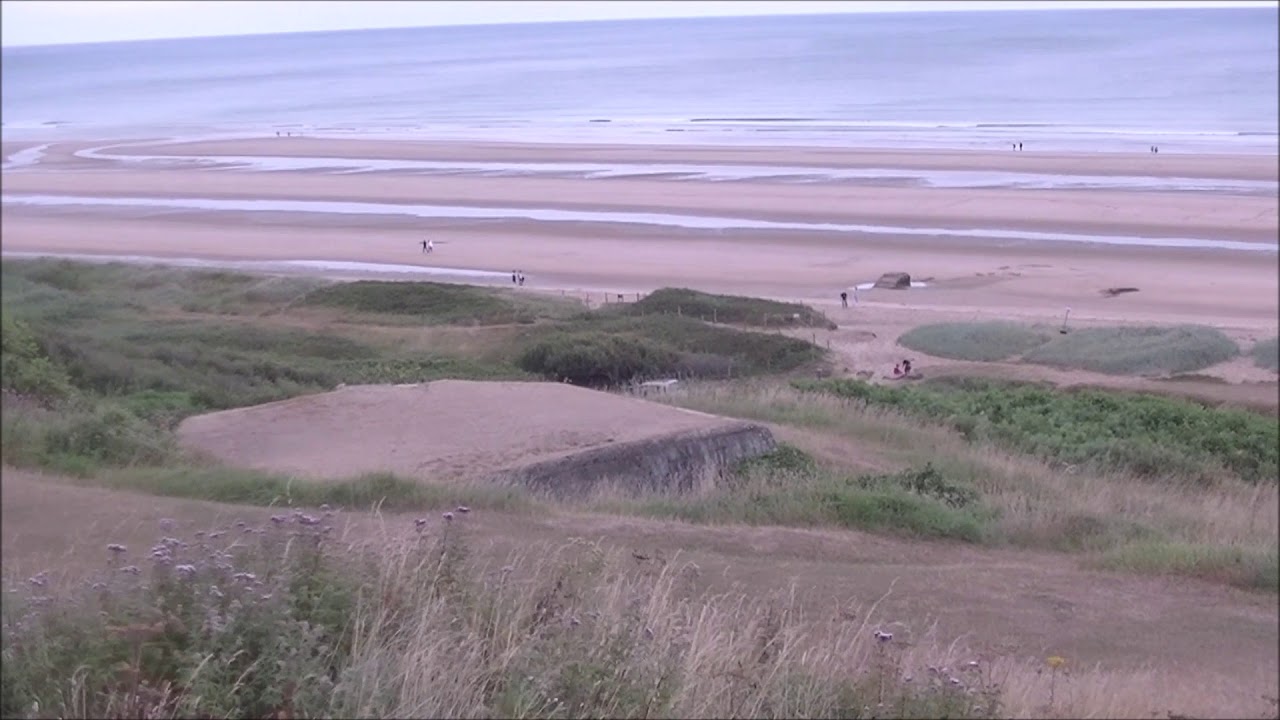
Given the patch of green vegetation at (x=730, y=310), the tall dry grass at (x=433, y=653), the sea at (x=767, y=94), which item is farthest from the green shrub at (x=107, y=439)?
the sea at (x=767, y=94)

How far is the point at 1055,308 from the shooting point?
2714cm

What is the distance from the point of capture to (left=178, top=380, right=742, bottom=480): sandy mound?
504 inches

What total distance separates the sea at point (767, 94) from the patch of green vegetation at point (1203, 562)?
23210mm

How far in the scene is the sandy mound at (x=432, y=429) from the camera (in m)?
12.8

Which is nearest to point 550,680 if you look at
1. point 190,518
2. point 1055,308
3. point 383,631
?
point 383,631

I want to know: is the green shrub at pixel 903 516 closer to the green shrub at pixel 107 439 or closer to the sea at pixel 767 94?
the green shrub at pixel 107 439

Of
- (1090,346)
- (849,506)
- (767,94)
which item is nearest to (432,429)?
(849,506)

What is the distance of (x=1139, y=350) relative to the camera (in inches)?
875

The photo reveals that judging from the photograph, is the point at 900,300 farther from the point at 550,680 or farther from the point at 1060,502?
the point at 550,680

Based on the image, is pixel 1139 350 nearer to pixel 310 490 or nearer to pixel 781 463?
pixel 781 463

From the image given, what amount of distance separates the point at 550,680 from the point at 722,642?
1047mm

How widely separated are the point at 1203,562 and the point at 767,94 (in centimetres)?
8299

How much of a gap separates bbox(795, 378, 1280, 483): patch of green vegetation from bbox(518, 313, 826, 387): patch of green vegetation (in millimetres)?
2473

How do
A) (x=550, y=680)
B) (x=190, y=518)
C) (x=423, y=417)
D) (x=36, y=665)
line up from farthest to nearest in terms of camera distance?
(x=423, y=417) < (x=190, y=518) < (x=550, y=680) < (x=36, y=665)
